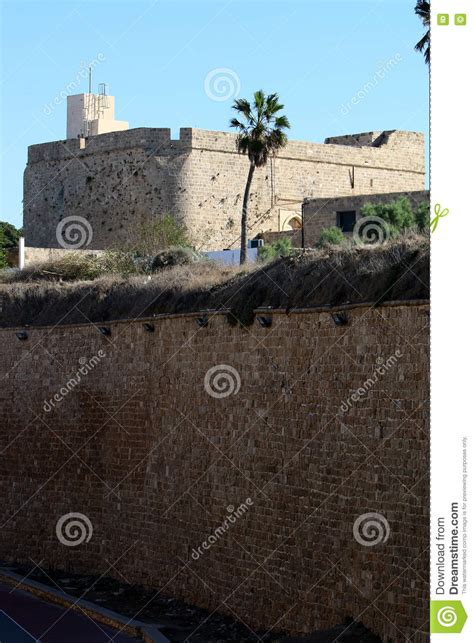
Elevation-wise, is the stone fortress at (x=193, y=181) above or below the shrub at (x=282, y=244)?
above

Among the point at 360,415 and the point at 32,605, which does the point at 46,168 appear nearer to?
the point at 32,605

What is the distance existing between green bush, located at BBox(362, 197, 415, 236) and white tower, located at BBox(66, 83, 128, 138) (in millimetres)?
22046

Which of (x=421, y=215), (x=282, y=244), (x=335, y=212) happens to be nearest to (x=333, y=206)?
(x=335, y=212)

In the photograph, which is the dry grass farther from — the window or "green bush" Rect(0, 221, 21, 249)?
"green bush" Rect(0, 221, 21, 249)

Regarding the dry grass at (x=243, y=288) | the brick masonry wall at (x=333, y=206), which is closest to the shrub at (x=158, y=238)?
the brick masonry wall at (x=333, y=206)

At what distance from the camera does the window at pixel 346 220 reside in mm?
37331

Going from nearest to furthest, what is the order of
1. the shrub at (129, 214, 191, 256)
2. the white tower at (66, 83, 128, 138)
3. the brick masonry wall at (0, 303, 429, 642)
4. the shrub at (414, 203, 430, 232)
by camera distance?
the brick masonry wall at (0, 303, 429, 642)
the shrub at (414, 203, 430, 232)
the shrub at (129, 214, 191, 256)
the white tower at (66, 83, 128, 138)

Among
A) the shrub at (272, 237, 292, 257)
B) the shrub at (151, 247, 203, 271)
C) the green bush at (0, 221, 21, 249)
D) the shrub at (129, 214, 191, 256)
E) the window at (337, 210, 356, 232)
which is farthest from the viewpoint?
the green bush at (0, 221, 21, 249)

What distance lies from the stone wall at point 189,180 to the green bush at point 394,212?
7.26 metres

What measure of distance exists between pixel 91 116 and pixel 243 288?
41.2 m

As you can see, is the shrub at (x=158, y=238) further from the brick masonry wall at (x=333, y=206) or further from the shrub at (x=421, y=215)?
the shrub at (x=421, y=215)

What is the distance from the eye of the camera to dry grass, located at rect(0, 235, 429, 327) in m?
13.3

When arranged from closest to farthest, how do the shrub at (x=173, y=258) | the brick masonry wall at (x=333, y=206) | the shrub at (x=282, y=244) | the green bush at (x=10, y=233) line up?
the shrub at (x=173, y=258) → the shrub at (x=282, y=244) → the brick masonry wall at (x=333, y=206) → the green bush at (x=10, y=233)

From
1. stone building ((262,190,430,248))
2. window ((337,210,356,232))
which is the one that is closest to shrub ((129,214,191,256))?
stone building ((262,190,430,248))
